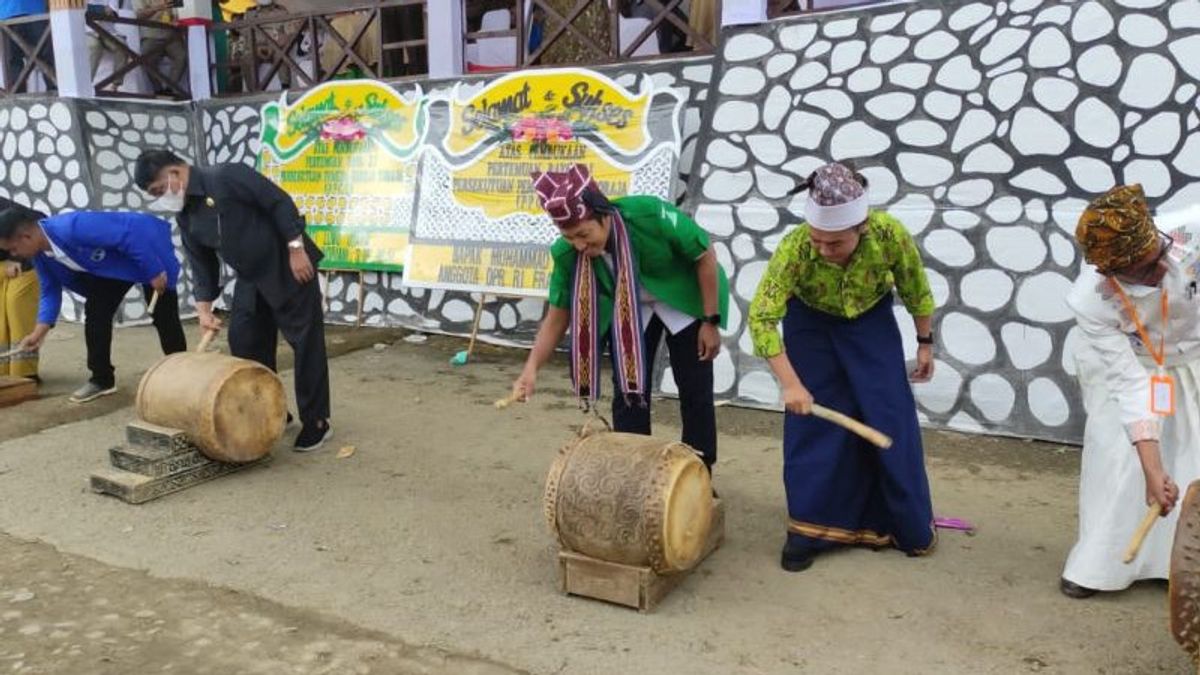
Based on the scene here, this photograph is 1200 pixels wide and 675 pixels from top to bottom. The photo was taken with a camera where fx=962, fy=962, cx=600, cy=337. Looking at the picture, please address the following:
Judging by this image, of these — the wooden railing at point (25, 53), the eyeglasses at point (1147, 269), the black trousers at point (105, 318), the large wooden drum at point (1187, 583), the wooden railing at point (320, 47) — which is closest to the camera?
the large wooden drum at point (1187, 583)

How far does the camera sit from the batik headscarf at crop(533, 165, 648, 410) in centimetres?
343

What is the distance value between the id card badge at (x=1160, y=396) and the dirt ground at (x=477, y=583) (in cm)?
73

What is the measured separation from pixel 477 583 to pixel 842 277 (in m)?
1.77

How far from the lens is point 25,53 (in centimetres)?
961

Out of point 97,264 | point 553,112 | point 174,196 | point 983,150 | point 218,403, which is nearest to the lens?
point 218,403

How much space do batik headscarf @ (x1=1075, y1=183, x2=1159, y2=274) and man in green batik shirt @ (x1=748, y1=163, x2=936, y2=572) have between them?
663mm

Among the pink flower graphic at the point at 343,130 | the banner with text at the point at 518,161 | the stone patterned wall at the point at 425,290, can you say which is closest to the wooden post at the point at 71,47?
the stone patterned wall at the point at 425,290

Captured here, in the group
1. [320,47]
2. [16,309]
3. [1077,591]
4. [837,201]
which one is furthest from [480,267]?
[1077,591]

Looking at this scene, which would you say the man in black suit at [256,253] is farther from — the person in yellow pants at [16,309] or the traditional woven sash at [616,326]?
the person in yellow pants at [16,309]

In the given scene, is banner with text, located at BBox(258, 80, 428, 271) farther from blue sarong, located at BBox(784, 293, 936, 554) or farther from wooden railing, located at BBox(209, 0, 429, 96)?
blue sarong, located at BBox(784, 293, 936, 554)

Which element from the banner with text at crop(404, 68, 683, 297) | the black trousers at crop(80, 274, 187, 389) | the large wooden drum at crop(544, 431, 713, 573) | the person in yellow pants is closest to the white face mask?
the black trousers at crop(80, 274, 187, 389)

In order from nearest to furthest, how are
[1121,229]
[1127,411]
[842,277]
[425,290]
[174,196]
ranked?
[1121,229] → [1127,411] → [842,277] → [174,196] → [425,290]

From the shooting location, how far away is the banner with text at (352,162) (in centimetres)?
823

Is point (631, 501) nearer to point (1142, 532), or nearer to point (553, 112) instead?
point (1142, 532)
